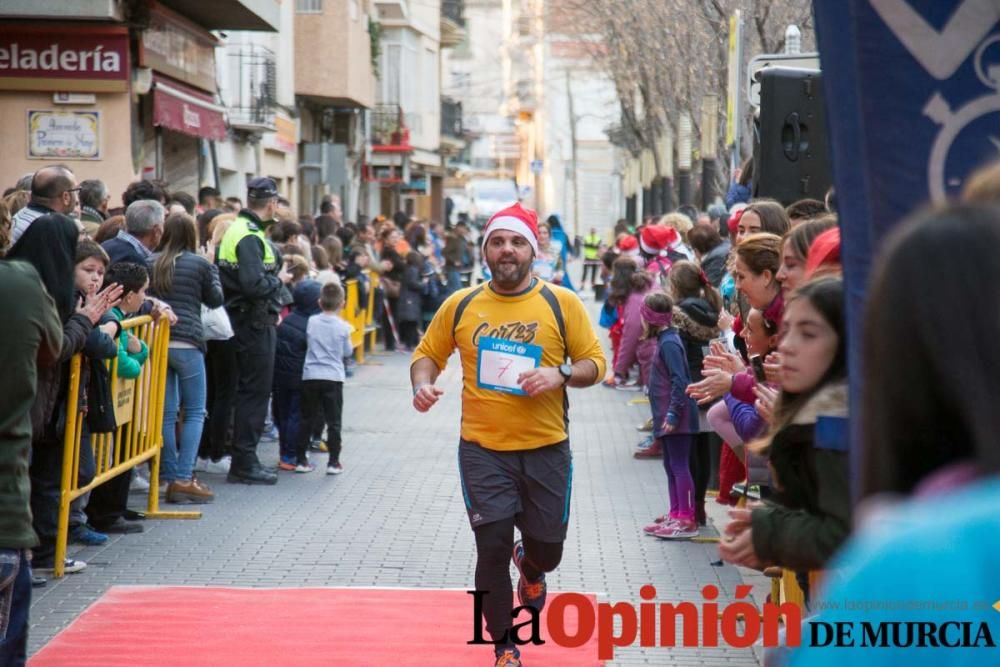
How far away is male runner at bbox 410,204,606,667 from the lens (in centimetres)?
702

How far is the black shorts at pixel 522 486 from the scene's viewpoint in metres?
7.04

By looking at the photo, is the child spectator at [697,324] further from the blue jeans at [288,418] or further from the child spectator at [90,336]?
the blue jeans at [288,418]

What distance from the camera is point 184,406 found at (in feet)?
38.2

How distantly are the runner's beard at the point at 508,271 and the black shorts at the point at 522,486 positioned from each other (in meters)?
0.70

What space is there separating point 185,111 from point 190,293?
1151cm

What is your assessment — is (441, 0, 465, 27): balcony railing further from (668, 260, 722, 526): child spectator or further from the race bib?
the race bib

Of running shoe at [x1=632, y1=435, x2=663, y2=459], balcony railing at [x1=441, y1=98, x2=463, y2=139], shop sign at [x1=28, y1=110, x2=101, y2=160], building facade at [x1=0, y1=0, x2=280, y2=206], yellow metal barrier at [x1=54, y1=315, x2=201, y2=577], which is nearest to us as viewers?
yellow metal barrier at [x1=54, y1=315, x2=201, y2=577]

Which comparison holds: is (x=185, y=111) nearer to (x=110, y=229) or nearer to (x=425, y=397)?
(x=110, y=229)

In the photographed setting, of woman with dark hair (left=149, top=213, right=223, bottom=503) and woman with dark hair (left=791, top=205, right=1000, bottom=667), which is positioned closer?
woman with dark hair (left=791, top=205, right=1000, bottom=667)

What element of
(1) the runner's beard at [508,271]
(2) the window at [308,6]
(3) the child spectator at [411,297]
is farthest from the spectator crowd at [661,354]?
(2) the window at [308,6]

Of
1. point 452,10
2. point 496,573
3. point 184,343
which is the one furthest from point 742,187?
point 452,10

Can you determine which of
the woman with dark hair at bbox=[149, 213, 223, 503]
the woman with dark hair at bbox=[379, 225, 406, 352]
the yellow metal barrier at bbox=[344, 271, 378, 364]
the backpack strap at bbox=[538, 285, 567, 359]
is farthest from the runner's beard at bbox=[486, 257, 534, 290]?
the woman with dark hair at bbox=[379, 225, 406, 352]

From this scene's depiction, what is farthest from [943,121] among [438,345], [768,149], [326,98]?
[326,98]

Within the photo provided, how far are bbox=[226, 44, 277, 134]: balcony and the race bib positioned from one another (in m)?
23.0
